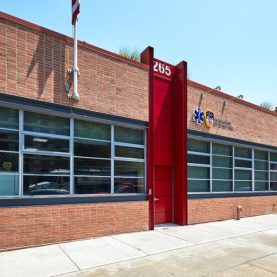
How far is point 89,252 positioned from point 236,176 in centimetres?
880

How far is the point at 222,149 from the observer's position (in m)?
12.9

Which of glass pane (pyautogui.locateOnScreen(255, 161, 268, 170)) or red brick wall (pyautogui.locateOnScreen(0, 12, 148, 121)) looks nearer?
red brick wall (pyautogui.locateOnScreen(0, 12, 148, 121))

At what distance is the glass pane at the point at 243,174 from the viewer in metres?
13.5

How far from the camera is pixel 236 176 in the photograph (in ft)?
44.1

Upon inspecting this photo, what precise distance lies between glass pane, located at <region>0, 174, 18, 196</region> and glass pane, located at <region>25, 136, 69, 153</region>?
822mm

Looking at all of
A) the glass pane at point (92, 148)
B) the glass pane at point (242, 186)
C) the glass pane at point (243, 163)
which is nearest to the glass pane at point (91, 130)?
the glass pane at point (92, 148)

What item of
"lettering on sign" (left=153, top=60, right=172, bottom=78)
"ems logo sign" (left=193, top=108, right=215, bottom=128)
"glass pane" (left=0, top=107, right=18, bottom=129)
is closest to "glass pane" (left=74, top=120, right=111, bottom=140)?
"glass pane" (left=0, top=107, right=18, bottom=129)

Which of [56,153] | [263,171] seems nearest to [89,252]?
[56,153]

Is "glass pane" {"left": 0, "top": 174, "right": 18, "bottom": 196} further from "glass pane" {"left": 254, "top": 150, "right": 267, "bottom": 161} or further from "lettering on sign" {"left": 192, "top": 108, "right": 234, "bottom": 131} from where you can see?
"glass pane" {"left": 254, "top": 150, "right": 267, "bottom": 161}

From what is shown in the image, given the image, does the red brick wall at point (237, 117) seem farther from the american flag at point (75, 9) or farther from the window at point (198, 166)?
the american flag at point (75, 9)

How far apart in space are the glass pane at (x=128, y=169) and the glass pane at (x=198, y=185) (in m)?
2.59

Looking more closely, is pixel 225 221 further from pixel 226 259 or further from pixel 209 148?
pixel 226 259

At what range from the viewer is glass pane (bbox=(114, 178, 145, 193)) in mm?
9133

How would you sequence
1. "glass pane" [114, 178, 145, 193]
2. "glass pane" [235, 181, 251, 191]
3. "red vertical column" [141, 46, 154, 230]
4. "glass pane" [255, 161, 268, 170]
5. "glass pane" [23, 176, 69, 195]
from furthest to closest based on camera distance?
1. "glass pane" [255, 161, 268, 170]
2. "glass pane" [235, 181, 251, 191]
3. "red vertical column" [141, 46, 154, 230]
4. "glass pane" [114, 178, 145, 193]
5. "glass pane" [23, 176, 69, 195]
